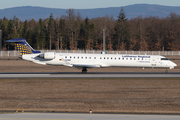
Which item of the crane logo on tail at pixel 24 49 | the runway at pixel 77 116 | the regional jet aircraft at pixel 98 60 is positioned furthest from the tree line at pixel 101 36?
the runway at pixel 77 116

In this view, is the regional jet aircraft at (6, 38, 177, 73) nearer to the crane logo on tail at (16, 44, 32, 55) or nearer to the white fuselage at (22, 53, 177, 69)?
the white fuselage at (22, 53, 177, 69)

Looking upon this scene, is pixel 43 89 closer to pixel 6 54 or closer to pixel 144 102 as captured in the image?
pixel 144 102

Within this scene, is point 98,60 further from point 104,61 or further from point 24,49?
point 24,49

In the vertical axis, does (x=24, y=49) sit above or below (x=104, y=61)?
above

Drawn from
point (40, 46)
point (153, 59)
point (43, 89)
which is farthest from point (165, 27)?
point (43, 89)

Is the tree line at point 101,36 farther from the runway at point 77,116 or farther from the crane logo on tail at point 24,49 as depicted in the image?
the runway at point 77,116

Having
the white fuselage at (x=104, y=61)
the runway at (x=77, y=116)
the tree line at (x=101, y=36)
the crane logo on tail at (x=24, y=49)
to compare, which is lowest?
the runway at (x=77, y=116)

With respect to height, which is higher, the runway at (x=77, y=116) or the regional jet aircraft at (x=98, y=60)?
the regional jet aircraft at (x=98, y=60)

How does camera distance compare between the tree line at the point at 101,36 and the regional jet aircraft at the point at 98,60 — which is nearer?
the regional jet aircraft at the point at 98,60

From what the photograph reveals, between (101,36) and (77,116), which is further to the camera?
(101,36)

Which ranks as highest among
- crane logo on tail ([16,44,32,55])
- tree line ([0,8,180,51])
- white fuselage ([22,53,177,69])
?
tree line ([0,8,180,51])

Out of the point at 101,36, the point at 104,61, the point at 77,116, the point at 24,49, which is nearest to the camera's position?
the point at 77,116

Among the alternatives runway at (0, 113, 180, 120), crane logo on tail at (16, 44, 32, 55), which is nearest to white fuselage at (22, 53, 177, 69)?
crane logo on tail at (16, 44, 32, 55)

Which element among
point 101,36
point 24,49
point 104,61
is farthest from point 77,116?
point 101,36
